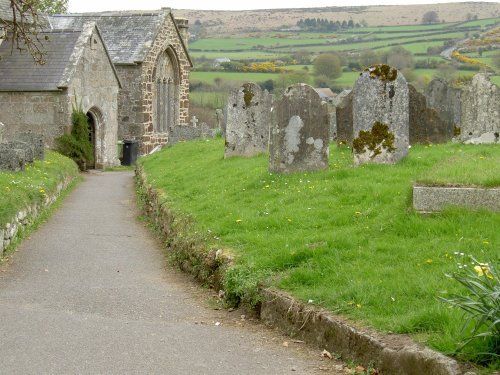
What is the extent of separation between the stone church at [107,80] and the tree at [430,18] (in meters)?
65.9

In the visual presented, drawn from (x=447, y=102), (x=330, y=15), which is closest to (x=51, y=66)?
(x=447, y=102)

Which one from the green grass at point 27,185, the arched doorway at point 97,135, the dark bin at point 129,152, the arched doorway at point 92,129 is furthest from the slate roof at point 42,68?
the green grass at point 27,185

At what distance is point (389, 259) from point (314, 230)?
1.79 metres

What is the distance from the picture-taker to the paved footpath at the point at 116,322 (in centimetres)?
717

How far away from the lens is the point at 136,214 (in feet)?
59.3

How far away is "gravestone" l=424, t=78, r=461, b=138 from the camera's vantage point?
62.2 feet

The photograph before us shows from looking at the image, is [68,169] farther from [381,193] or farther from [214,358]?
[214,358]

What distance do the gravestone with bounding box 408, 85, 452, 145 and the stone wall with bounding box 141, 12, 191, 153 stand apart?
25.4 meters

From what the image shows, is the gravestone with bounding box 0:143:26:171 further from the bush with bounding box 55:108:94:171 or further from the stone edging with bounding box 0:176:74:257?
the bush with bounding box 55:108:94:171

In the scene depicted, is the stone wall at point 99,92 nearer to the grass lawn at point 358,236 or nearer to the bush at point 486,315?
the grass lawn at point 358,236

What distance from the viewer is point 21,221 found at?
14.2m

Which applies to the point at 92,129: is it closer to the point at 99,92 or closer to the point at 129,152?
the point at 99,92

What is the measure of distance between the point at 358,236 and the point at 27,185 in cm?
924

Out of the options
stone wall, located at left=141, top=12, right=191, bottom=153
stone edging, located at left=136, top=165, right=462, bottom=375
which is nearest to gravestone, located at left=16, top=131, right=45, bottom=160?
stone edging, located at left=136, top=165, right=462, bottom=375
